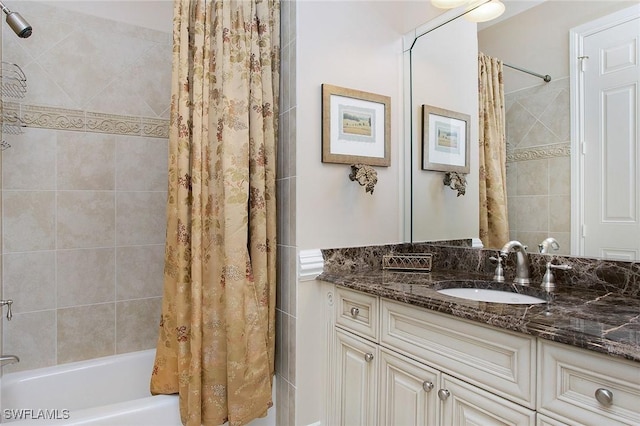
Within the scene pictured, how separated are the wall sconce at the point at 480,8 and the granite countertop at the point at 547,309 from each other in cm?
122

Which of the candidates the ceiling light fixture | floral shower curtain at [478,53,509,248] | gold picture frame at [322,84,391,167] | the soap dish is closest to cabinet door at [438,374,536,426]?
the soap dish

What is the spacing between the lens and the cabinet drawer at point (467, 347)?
96cm

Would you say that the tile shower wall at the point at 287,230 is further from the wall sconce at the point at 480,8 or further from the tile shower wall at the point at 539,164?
the tile shower wall at the point at 539,164

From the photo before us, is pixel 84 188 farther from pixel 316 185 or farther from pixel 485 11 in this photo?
pixel 485 11

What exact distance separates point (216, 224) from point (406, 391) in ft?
3.38

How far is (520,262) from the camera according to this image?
4.91 ft

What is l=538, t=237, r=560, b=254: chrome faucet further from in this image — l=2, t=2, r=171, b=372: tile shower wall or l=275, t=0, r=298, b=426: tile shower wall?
l=2, t=2, r=171, b=372: tile shower wall

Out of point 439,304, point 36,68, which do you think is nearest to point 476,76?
point 439,304

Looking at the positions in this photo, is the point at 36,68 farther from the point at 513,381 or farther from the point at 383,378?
the point at 513,381

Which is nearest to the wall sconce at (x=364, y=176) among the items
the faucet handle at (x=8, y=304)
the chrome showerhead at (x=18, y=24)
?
the chrome showerhead at (x=18, y=24)

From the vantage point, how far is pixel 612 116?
131 cm

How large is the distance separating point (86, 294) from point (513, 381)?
83.8 inches

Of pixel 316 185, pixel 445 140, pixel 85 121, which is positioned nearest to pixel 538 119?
pixel 445 140

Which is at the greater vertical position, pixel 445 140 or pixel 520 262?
pixel 445 140
